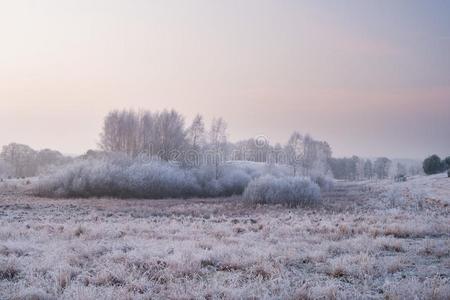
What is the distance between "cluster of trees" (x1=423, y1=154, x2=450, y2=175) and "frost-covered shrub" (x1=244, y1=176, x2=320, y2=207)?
43.5 meters

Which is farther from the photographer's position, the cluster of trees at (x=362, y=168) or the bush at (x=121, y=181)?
the cluster of trees at (x=362, y=168)

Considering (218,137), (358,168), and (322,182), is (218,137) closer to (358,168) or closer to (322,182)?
(322,182)

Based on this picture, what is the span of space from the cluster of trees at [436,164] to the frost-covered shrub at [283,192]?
43516 mm

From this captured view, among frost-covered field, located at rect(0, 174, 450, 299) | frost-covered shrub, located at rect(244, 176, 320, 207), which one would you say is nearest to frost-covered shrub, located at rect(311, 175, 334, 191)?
frost-covered shrub, located at rect(244, 176, 320, 207)

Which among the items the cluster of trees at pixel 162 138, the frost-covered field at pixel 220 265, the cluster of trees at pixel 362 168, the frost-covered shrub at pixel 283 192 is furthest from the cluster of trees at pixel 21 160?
the frost-covered field at pixel 220 265

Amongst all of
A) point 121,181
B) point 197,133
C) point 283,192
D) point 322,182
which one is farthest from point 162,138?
point 283,192

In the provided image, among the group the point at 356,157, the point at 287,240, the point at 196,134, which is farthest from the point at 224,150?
the point at 356,157

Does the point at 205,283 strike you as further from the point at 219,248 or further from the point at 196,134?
the point at 196,134

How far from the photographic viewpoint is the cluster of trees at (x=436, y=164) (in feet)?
223

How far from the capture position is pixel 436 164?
68000 millimetres

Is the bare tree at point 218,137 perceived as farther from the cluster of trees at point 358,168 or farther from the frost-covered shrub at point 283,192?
the cluster of trees at point 358,168

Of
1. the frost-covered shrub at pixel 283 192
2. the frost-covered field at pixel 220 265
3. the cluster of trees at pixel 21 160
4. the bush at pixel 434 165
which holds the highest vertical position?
the cluster of trees at pixel 21 160

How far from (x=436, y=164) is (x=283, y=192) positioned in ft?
152

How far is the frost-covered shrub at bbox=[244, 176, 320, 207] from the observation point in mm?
30406
